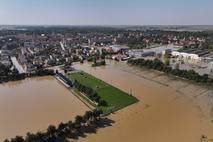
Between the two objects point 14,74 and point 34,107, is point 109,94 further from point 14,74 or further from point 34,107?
point 14,74

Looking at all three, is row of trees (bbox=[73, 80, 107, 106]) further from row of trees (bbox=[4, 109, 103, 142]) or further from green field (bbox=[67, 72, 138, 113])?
row of trees (bbox=[4, 109, 103, 142])

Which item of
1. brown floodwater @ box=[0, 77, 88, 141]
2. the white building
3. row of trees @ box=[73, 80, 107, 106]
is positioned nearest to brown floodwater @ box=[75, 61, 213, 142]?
row of trees @ box=[73, 80, 107, 106]

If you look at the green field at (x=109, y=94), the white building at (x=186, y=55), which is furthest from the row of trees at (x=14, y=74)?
the white building at (x=186, y=55)

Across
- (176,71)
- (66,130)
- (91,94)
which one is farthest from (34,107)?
(176,71)

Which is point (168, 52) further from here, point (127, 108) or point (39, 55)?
point (127, 108)

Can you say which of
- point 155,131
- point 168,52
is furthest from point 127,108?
point 168,52

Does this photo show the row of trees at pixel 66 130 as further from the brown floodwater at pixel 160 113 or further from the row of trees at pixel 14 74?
the row of trees at pixel 14 74
